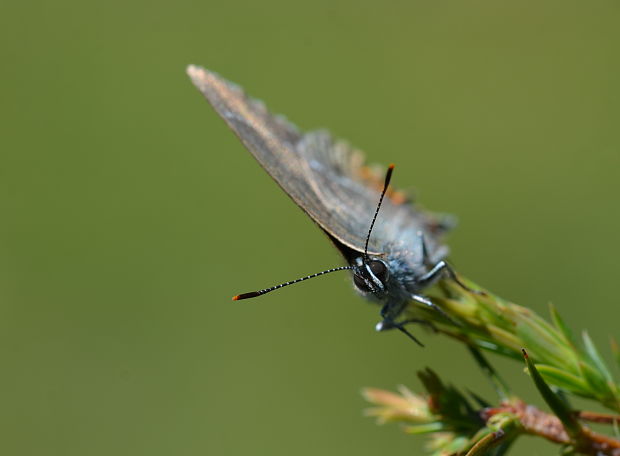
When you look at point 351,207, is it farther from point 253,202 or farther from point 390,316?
point 253,202

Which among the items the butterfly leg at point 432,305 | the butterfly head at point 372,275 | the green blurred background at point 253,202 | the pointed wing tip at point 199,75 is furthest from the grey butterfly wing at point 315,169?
the green blurred background at point 253,202

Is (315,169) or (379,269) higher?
(315,169)

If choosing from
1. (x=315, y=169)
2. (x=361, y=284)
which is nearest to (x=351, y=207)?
(x=315, y=169)

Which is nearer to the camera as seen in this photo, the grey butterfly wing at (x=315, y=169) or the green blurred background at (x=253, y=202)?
the grey butterfly wing at (x=315, y=169)

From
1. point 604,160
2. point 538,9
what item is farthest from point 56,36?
point 604,160

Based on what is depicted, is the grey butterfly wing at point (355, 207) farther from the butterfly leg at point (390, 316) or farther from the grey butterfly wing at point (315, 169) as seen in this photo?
the butterfly leg at point (390, 316)

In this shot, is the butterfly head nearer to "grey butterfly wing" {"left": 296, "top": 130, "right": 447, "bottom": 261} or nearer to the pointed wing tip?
"grey butterfly wing" {"left": 296, "top": 130, "right": 447, "bottom": 261}

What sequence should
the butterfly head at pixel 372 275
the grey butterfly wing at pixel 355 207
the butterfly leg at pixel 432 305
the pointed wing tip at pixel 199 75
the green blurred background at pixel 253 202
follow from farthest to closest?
the green blurred background at pixel 253 202
the pointed wing tip at pixel 199 75
the grey butterfly wing at pixel 355 207
the butterfly head at pixel 372 275
the butterfly leg at pixel 432 305
